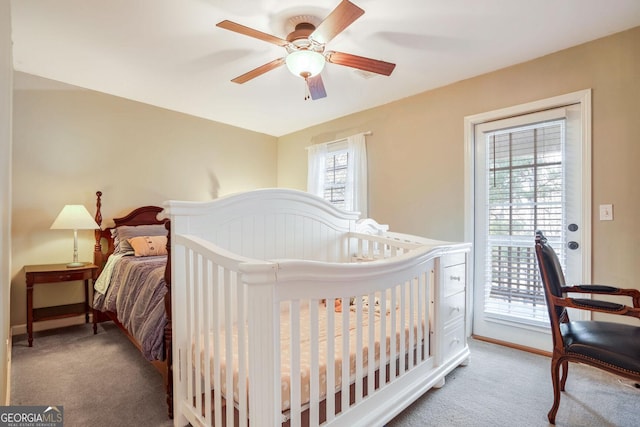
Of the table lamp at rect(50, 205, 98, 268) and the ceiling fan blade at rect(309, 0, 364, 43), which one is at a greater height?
the ceiling fan blade at rect(309, 0, 364, 43)

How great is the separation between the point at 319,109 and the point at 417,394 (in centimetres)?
316

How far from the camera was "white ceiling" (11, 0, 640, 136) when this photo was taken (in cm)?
198

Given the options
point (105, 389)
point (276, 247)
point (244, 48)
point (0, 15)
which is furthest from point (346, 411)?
point (244, 48)

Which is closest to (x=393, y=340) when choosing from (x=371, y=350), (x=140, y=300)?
(x=371, y=350)

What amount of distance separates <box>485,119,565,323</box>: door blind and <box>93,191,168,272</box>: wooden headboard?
10.6ft

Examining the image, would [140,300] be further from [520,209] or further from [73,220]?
[520,209]

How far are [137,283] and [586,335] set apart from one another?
2.84 meters

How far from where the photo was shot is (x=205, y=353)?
1.34 meters

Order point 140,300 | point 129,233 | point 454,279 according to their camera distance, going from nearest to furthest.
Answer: point 140,300
point 454,279
point 129,233

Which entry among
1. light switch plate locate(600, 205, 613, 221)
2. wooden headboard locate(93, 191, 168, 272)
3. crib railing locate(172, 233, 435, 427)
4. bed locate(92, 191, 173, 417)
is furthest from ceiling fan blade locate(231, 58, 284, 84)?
light switch plate locate(600, 205, 613, 221)

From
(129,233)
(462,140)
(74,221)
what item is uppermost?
(462,140)

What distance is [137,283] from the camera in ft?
7.41

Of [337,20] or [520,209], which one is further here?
[520,209]

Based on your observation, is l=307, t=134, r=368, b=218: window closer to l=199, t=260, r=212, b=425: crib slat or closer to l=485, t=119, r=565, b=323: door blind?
l=485, t=119, r=565, b=323: door blind
